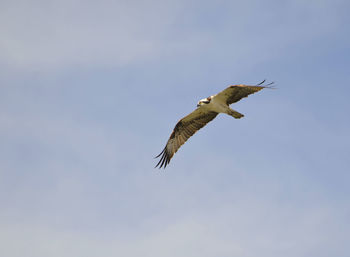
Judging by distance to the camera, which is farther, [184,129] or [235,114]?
[184,129]

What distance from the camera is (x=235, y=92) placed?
17.6 metres

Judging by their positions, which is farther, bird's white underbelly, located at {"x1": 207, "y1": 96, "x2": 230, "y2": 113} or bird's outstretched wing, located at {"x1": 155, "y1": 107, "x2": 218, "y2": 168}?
bird's outstretched wing, located at {"x1": 155, "y1": 107, "x2": 218, "y2": 168}

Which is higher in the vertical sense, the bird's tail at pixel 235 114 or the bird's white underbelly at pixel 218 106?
the bird's white underbelly at pixel 218 106

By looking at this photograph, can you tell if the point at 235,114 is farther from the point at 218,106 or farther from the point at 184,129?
the point at 184,129

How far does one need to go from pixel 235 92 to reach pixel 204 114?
8.12 ft

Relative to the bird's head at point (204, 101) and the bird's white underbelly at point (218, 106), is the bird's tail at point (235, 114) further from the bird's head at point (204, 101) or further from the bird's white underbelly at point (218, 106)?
the bird's head at point (204, 101)

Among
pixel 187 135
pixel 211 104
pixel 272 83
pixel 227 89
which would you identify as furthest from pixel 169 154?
pixel 272 83

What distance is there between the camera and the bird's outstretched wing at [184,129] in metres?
19.8

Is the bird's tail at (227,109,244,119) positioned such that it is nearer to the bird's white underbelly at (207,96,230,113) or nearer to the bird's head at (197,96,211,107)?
the bird's white underbelly at (207,96,230,113)

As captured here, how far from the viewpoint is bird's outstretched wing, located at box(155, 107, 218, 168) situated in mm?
19781

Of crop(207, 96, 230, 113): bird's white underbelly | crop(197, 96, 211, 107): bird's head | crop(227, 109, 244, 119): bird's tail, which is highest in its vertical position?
crop(197, 96, 211, 107): bird's head

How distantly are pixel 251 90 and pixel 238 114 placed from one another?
4.36ft

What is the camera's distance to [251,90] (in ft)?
56.9

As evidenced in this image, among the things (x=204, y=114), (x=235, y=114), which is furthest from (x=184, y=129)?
(x=235, y=114)
